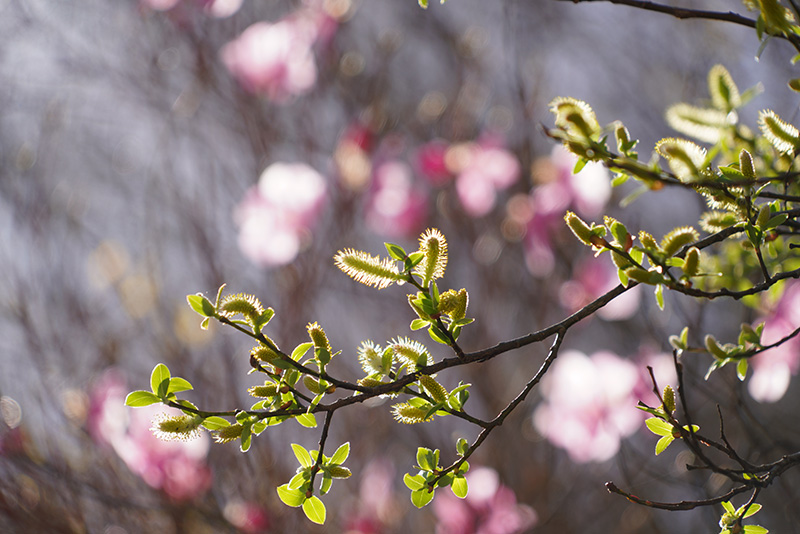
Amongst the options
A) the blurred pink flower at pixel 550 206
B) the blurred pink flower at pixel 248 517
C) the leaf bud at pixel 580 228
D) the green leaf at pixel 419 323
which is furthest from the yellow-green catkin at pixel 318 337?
the blurred pink flower at pixel 550 206

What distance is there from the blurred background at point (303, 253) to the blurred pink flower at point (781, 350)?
0.89ft

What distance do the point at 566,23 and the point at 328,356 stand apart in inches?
79.0

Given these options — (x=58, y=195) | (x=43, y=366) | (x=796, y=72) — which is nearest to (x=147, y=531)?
(x=43, y=366)

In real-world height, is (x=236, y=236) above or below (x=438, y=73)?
below

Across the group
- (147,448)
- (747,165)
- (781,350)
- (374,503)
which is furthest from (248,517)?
(747,165)

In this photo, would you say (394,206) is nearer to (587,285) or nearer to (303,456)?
(587,285)

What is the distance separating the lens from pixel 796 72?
1380 mm

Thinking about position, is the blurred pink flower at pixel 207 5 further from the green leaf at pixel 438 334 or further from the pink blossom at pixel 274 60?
the green leaf at pixel 438 334

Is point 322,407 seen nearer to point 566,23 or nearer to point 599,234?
point 599,234

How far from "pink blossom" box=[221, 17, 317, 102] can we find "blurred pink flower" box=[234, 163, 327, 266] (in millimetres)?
236

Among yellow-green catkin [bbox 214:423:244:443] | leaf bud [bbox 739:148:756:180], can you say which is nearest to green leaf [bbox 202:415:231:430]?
yellow-green catkin [bbox 214:423:244:443]

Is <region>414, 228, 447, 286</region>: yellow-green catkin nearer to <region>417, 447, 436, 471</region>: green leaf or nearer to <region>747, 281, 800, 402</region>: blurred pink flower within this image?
<region>417, 447, 436, 471</region>: green leaf

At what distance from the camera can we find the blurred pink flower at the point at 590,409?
1.31 meters

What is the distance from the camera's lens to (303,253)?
1651 mm
